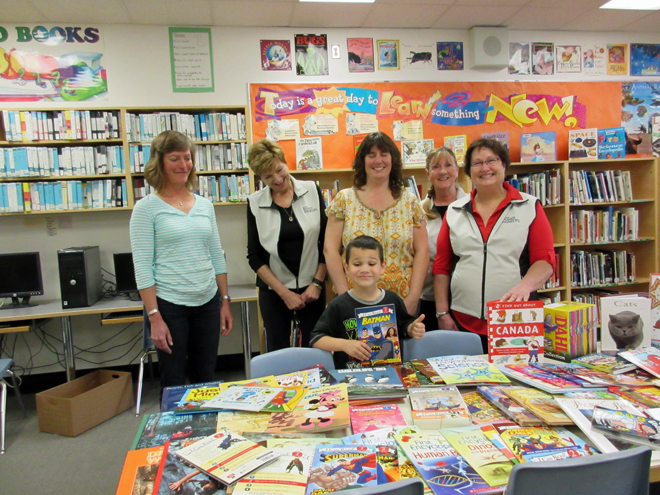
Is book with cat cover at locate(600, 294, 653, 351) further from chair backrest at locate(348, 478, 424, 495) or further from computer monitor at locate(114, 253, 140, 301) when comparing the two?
computer monitor at locate(114, 253, 140, 301)

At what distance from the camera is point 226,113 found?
3.48 meters

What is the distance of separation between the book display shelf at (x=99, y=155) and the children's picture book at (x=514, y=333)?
2.48 m

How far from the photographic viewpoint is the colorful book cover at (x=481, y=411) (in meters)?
1.14

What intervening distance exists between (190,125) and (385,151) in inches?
83.0

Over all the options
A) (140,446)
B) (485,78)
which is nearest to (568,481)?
(140,446)

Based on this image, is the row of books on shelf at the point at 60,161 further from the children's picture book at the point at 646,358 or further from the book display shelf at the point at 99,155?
the children's picture book at the point at 646,358

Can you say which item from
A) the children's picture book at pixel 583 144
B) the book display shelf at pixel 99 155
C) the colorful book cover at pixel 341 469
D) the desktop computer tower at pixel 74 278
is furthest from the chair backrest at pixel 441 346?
the children's picture book at pixel 583 144

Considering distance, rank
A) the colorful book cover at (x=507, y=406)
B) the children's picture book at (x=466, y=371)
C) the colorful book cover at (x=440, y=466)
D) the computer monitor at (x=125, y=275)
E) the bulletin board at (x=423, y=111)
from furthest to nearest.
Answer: the bulletin board at (x=423, y=111), the computer monitor at (x=125, y=275), the children's picture book at (x=466, y=371), the colorful book cover at (x=507, y=406), the colorful book cover at (x=440, y=466)

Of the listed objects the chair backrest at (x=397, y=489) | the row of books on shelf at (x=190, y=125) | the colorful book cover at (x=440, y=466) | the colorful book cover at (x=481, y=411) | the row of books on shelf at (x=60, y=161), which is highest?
the row of books on shelf at (x=190, y=125)

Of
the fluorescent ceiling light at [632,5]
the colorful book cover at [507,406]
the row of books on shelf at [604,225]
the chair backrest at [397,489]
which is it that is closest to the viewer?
the chair backrest at [397,489]

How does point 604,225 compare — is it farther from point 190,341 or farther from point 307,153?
point 190,341

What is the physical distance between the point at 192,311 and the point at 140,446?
3.28 ft

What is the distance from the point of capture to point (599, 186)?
3.91 m

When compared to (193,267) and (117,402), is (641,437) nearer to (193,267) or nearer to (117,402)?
(193,267)
